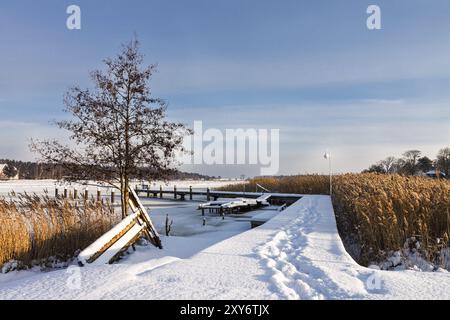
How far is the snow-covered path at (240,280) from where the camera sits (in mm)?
2906

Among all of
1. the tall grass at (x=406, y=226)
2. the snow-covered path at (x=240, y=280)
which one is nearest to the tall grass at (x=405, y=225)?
the tall grass at (x=406, y=226)

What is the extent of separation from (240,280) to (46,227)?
4.23 meters

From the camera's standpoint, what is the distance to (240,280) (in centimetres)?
333

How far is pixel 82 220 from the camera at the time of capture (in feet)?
22.1

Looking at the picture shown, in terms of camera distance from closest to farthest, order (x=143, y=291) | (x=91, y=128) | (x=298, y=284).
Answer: (x=143, y=291) → (x=298, y=284) → (x=91, y=128)

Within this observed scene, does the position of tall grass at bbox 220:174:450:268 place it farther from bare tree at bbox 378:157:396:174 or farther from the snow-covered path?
bare tree at bbox 378:157:396:174

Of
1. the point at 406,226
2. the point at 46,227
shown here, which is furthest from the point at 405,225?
the point at 46,227

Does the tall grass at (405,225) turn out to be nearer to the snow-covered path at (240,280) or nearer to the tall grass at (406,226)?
the tall grass at (406,226)

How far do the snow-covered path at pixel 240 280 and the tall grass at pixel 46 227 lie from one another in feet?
6.78

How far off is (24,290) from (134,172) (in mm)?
4949

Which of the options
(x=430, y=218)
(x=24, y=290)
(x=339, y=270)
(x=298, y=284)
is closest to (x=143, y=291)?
(x=24, y=290)

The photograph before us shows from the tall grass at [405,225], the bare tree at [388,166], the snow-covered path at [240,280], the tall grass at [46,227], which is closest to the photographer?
the snow-covered path at [240,280]

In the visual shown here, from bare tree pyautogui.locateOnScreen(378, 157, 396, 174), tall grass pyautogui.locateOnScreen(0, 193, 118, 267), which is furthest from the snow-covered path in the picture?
bare tree pyautogui.locateOnScreen(378, 157, 396, 174)

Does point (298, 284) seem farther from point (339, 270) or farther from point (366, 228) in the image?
point (366, 228)
